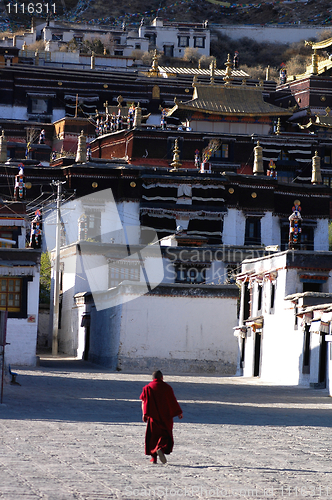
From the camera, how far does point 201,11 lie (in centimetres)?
11481

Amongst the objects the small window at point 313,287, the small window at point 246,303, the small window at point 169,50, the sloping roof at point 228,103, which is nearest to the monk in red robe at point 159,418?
the small window at point 313,287

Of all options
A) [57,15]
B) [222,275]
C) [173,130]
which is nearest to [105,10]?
[57,15]

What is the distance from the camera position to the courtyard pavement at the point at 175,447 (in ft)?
34.2

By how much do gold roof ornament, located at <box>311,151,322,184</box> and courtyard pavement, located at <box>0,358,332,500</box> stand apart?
1186 inches

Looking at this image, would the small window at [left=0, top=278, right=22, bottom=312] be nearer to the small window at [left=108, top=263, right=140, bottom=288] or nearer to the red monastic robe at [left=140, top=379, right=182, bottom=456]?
the small window at [left=108, top=263, right=140, bottom=288]

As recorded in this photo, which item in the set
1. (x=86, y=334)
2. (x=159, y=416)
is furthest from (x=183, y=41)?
(x=159, y=416)

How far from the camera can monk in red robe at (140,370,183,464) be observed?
12.4 metres

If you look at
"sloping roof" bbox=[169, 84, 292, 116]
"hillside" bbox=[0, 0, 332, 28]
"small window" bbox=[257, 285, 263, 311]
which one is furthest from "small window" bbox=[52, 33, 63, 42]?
"small window" bbox=[257, 285, 263, 311]

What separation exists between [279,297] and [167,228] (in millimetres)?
19051

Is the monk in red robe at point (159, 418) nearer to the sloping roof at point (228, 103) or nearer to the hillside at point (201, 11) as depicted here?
the sloping roof at point (228, 103)

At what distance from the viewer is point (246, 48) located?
4188 inches

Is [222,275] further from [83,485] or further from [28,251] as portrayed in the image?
[83,485]

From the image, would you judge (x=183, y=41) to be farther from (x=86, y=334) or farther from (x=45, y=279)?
(x=86, y=334)

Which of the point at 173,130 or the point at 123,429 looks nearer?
the point at 123,429
